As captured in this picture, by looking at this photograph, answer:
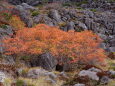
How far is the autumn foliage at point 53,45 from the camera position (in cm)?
2897

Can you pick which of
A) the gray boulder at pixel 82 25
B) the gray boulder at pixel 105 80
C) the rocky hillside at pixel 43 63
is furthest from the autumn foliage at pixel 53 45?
the gray boulder at pixel 82 25

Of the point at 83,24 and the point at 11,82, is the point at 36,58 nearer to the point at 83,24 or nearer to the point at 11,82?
the point at 11,82

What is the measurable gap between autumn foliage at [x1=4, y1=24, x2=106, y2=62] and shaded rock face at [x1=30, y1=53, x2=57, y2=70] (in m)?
0.85

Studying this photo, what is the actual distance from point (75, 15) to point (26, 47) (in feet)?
168

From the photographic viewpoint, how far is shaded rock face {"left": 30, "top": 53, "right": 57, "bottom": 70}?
30500mm

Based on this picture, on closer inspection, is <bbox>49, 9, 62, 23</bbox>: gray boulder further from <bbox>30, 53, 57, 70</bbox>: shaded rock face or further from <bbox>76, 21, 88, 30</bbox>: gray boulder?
<bbox>30, 53, 57, 70</bbox>: shaded rock face

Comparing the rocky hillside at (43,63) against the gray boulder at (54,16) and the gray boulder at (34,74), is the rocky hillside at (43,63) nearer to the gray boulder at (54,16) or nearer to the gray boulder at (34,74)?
the gray boulder at (34,74)

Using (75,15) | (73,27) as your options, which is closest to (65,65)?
(73,27)

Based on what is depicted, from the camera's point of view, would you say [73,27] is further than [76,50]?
Yes

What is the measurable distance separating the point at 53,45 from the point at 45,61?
101 inches

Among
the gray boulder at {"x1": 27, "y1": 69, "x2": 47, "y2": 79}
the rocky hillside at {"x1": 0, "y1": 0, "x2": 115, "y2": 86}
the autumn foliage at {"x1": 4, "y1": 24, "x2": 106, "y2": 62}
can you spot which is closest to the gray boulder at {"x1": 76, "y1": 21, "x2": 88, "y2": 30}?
the rocky hillside at {"x1": 0, "y1": 0, "x2": 115, "y2": 86}

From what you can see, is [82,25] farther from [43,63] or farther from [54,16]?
[43,63]

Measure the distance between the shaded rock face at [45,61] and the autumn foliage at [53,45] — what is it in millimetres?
851

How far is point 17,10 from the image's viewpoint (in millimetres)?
54906
